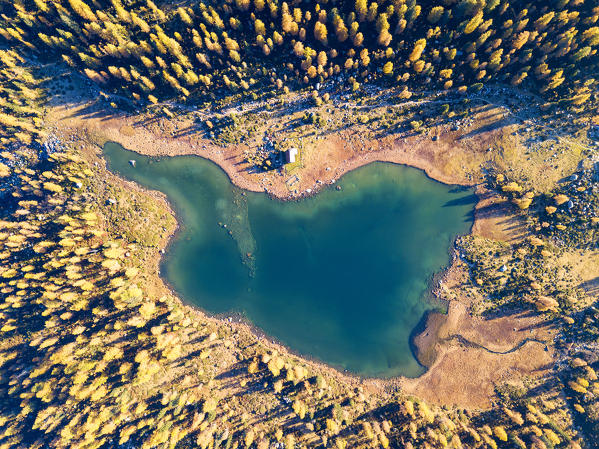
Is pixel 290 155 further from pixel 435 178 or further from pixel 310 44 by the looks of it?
pixel 435 178

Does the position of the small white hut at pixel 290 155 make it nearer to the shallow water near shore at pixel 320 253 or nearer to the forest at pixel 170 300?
the shallow water near shore at pixel 320 253

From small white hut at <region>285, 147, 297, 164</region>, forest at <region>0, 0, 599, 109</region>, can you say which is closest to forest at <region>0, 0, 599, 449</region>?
forest at <region>0, 0, 599, 109</region>

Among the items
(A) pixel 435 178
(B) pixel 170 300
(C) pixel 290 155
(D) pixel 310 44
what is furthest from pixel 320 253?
(D) pixel 310 44

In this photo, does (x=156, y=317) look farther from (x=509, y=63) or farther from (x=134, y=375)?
(x=509, y=63)

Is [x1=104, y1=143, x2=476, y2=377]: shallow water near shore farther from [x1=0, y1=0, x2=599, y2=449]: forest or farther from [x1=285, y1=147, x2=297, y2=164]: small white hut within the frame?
[x1=285, y1=147, x2=297, y2=164]: small white hut

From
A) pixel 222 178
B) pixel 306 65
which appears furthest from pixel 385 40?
pixel 222 178

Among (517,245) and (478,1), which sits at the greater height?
(478,1)
